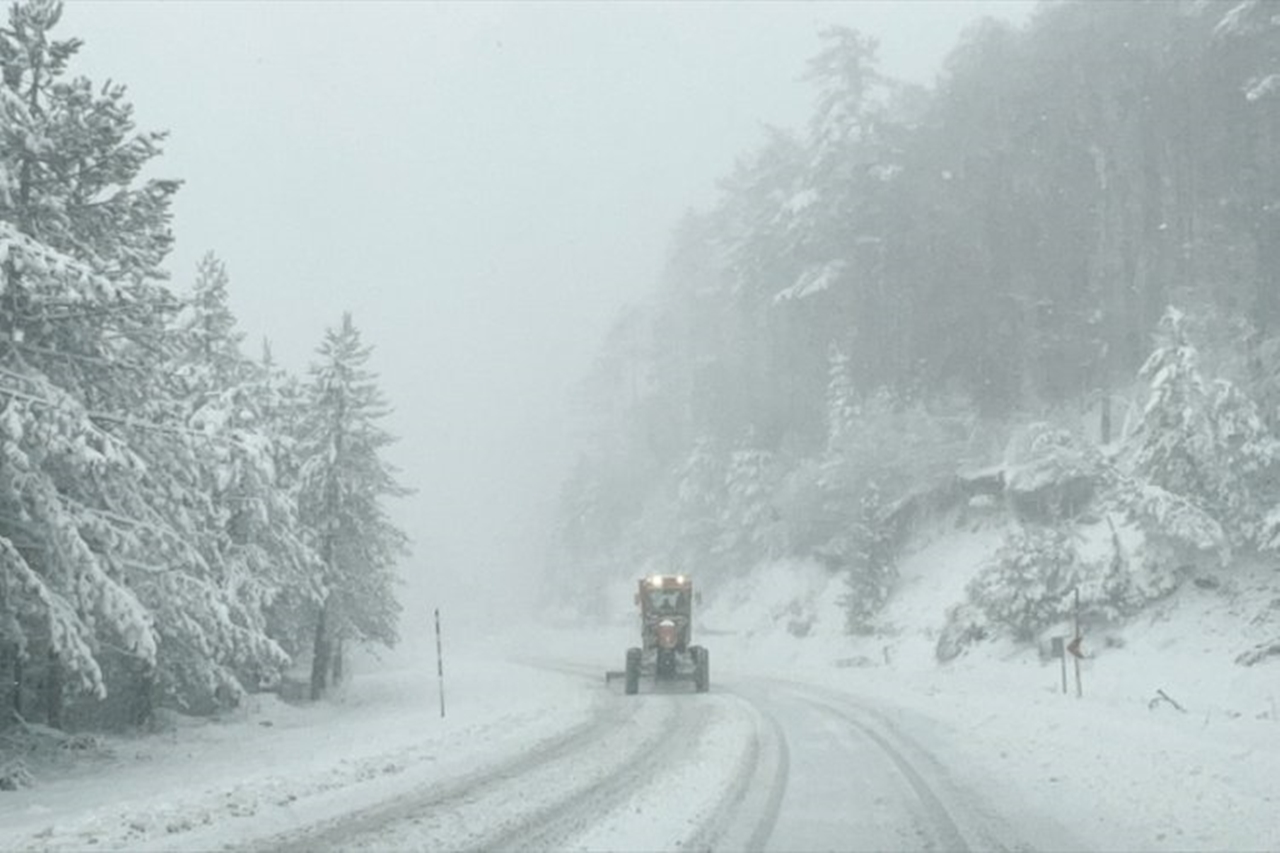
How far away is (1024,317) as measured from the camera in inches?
1433

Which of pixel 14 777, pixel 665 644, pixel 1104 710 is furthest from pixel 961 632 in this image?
pixel 14 777

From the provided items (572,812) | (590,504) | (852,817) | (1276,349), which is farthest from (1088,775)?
(590,504)

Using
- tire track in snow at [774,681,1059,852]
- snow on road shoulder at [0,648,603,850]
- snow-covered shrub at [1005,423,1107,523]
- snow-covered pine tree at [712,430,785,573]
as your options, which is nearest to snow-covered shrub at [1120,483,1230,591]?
snow-covered shrub at [1005,423,1107,523]

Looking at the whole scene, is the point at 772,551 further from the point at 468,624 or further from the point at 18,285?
the point at 468,624

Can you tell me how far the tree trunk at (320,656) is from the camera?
28.8m

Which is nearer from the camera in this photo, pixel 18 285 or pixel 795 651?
pixel 18 285

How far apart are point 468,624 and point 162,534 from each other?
97761 millimetres

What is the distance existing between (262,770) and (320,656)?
17628 mm

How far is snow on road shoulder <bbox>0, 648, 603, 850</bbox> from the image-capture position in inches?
343

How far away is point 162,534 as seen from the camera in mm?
14227

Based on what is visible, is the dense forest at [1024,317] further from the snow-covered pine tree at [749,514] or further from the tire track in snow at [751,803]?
the tire track in snow at [751,803]

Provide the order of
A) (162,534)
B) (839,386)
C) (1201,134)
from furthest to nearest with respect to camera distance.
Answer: (839,386) < (1201,134) < (162,534)

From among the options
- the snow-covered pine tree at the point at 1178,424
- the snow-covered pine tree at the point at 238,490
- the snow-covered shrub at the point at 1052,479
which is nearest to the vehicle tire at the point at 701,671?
the snow-covered pine tree at the point at 238,490

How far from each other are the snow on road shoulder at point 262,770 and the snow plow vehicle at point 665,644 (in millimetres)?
1292
